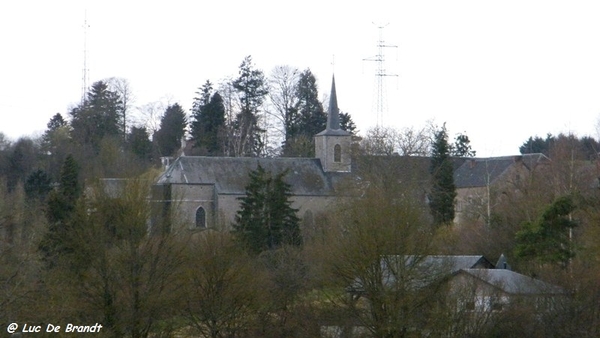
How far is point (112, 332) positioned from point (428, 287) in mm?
7767

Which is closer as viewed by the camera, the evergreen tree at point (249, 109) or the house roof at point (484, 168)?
the house roof at point (484, 168)

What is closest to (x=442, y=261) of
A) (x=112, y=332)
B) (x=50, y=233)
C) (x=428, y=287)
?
(x=428, y=287)

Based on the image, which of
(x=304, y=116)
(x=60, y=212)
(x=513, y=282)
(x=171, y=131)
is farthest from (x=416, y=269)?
(x=171, y=131)

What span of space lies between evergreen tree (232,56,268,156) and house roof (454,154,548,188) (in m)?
16.2

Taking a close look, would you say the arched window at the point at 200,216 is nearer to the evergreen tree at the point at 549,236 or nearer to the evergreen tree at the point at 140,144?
the evergreen tree at the point at 140,144

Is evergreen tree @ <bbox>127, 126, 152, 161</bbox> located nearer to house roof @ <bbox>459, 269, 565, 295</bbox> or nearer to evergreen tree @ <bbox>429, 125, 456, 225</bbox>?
evergreen tree @ <bbox>429, 125, 456, 225</bbox>

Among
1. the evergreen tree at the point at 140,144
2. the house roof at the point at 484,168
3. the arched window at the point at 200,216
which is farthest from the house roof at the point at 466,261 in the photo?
the evergreen tree at the point at 140,144

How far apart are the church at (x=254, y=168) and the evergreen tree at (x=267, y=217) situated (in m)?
9.95

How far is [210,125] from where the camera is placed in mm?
78500

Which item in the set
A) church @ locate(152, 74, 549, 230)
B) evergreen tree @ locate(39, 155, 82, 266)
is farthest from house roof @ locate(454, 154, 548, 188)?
evergreen tree @ locate(39, 155, 82, 266)

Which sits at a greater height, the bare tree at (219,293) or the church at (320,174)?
the church at (320,174)

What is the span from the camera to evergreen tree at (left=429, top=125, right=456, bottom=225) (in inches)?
1975

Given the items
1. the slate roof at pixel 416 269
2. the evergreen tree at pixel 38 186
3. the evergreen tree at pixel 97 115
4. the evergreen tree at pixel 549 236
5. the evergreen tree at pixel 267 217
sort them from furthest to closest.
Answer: the evergreen tree at pixel 97 115 → the evergreen tree at pixel 38 186 → the evergreen tree at pixel 267 217 → the evergreen tree at pixel 549 236 → the slate roof at pixel 416 269

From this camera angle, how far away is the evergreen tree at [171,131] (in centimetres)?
8275
